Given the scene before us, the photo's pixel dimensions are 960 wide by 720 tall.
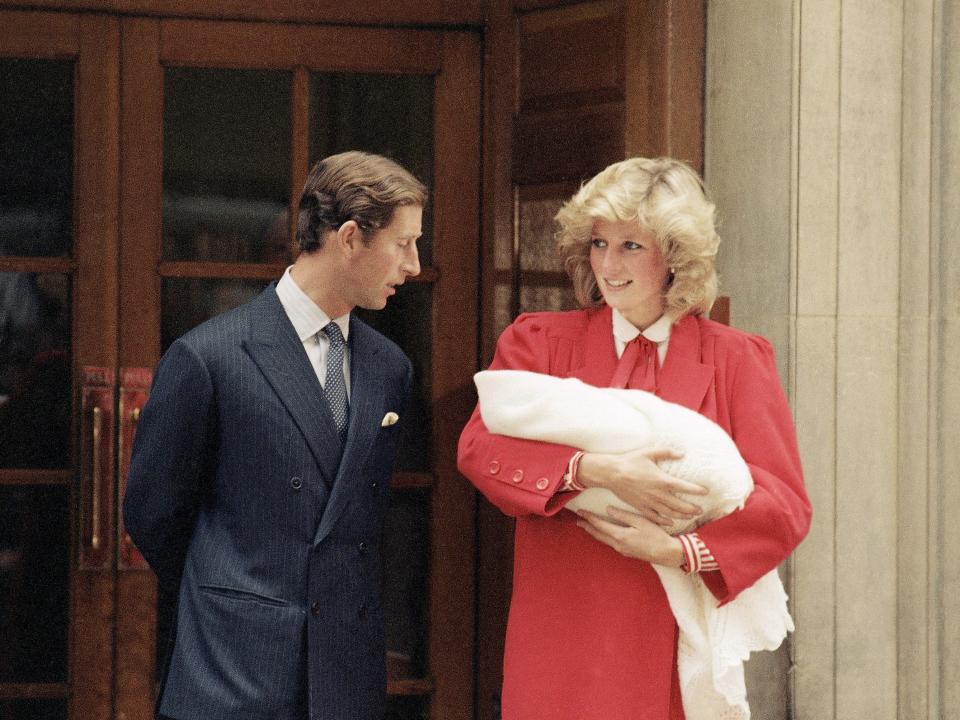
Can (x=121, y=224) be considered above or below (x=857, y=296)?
above

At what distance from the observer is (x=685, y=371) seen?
7.81 ft

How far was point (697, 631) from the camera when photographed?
229 centimetres

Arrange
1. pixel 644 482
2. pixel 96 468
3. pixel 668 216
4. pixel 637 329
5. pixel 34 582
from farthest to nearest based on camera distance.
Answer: pixel 34 582 < pixel 96 468 < pixel 637 329 < pixel 668 216 < pixel 644 482

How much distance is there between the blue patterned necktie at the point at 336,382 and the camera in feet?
8.20

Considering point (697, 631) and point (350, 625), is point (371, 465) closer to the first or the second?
point (350, 625)

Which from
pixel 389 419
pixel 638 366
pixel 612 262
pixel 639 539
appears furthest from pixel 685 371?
pixel 389 419

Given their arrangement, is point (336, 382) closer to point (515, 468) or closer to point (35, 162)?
point (515, 468)

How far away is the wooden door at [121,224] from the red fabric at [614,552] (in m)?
1.20

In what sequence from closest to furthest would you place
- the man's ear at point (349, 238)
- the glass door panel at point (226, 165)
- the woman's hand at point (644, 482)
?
1. the woman's hand at point (644, 482)
2. the man's ear at point (349, 238)
3. the glass door panel at point (226, 165)

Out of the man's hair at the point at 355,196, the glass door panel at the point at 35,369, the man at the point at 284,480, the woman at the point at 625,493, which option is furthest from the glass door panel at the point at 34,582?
the woman at the point at 625,493

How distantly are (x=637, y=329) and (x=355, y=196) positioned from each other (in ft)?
2.05

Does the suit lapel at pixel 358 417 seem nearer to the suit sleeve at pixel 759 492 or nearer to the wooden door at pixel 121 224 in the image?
the suit sleeve at pixel 759 492

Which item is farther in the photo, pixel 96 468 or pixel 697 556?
pixel 96 468

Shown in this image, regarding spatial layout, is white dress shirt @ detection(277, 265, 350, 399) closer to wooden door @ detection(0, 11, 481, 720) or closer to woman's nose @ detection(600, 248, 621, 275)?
woman's nose @ detection(600, 248, 621, 275)
